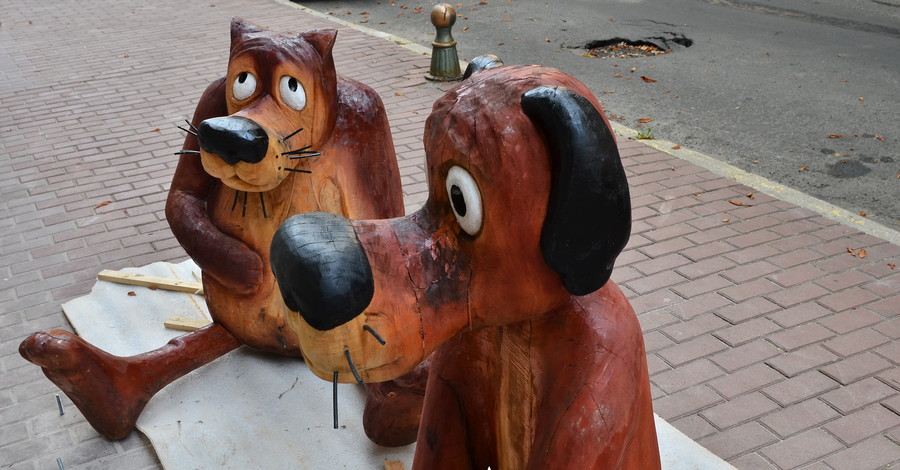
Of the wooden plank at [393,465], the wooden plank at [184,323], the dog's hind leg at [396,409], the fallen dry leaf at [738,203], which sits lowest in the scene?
the wooden plank at [184,323]

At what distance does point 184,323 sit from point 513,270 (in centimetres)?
232

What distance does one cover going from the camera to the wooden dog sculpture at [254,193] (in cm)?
232

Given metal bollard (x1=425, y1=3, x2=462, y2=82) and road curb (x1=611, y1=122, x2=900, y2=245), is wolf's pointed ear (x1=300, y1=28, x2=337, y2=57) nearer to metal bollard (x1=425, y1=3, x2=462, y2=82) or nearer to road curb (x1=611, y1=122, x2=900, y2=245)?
road curb (x1=611, y1=122, x2=900, y2=245)

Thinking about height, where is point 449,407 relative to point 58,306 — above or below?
above

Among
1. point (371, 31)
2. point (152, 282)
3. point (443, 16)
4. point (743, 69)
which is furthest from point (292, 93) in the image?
point (371, 31)

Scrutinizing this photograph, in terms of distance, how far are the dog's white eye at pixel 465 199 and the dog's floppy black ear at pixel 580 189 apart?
117mm

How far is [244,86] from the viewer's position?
236 cm

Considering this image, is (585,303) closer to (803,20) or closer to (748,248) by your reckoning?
(748,248)

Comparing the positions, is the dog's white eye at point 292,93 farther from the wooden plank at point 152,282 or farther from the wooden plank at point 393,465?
the wooden plank at point 152,282

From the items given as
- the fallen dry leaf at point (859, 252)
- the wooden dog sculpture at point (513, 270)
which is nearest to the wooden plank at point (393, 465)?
the wooden dog sculpture at point (513, 270)

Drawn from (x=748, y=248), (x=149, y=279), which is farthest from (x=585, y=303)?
(x=748, y=248)

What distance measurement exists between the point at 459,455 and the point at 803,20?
29.3 feet

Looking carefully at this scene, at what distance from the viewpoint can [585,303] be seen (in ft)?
5.05

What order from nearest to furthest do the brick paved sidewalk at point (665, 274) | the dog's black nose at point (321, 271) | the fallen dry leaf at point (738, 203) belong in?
the dog's black nose at point (321, 271) < the brick paved sidewalk at point (665, 274) < the fallen dry leaf at point (738, 203)
